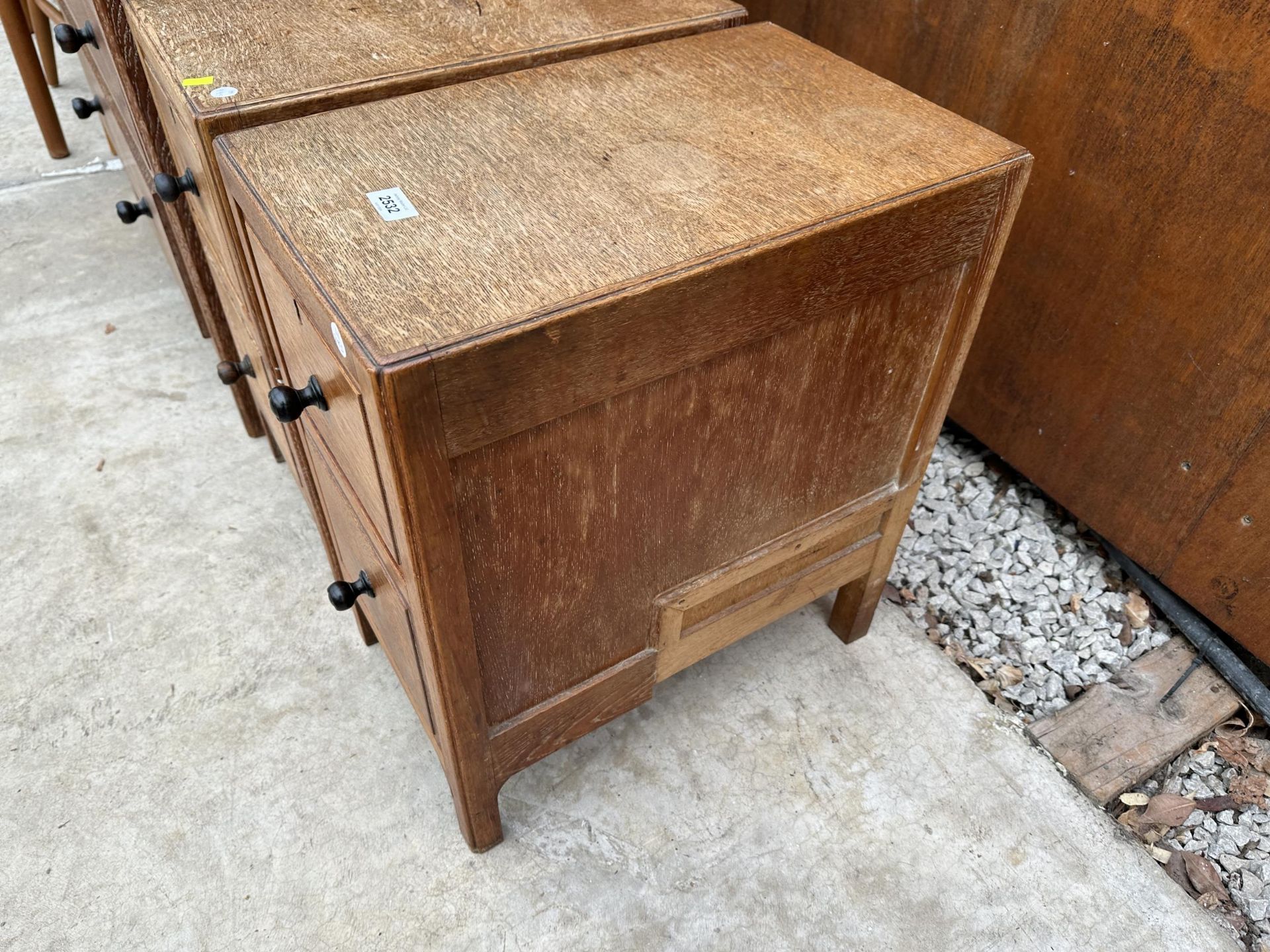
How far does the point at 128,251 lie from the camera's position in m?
2.37

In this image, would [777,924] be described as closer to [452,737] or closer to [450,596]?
[452,737]

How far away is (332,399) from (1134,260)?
1212 mm

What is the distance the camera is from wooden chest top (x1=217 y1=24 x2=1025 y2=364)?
771 millimetres

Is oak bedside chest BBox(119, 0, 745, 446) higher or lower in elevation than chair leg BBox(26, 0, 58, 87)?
higher

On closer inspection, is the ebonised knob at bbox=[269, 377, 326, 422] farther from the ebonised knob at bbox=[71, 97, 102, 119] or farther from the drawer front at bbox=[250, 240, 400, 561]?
the ebonised knob at bbox=[71, 97, 102, 119]

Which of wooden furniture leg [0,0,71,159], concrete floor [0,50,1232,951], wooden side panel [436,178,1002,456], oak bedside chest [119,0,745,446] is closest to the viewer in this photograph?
wooden side panel [436,178,1002,456]

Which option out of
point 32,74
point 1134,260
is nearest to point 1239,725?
point 1134,260

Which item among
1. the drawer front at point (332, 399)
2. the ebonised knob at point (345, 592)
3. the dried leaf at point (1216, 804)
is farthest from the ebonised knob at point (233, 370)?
the dried leaf at point (1216, 804)

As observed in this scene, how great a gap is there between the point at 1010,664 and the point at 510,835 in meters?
0.89

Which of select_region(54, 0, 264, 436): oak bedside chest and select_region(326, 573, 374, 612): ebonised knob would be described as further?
select_region(54, 0, 264, 436): oak bedside chest

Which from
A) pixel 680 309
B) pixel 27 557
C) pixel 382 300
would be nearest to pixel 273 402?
pixel 382 300

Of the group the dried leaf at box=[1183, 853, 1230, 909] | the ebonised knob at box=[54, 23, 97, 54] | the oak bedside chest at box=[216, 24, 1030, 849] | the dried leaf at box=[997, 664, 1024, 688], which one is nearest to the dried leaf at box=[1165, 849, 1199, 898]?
the dried leaf at box=[1183, 853, 1230, 909]

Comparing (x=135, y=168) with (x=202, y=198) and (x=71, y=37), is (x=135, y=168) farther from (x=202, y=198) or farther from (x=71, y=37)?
(x=202, y=198)

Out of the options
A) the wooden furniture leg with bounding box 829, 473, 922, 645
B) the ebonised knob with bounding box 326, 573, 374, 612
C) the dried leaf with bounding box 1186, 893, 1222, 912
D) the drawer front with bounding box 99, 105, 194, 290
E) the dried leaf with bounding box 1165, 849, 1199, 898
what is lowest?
the dried leaf with bounding box 1165, 849, 1199, 898
